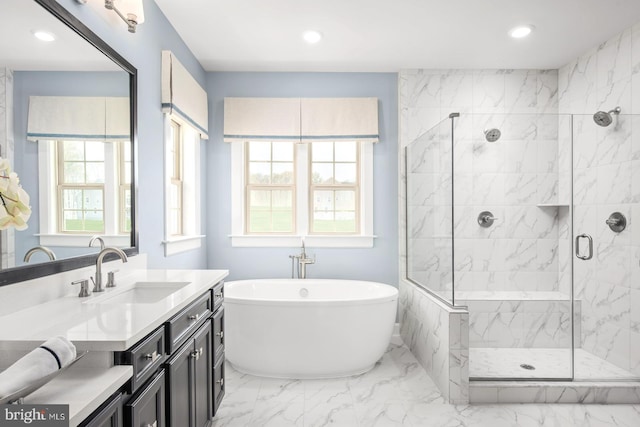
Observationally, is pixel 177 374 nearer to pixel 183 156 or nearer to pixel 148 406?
pixel 148 406

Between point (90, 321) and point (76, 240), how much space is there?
0.61 m

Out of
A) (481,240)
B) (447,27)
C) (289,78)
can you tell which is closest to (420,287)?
(481,240)

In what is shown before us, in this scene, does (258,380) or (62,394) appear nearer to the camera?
(62,394)

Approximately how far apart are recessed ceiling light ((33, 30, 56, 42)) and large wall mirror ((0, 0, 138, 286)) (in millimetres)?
12

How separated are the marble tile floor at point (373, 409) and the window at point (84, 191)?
4.36 feet

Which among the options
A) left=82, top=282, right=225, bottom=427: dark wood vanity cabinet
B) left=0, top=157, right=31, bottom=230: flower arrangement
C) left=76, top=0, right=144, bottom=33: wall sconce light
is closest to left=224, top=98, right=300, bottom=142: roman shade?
left=76, top=0, right=144, bottom=33: wall sconce light

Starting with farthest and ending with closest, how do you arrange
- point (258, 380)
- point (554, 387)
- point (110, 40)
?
point (258, 380) → point (554, 387) → point (110, 40)

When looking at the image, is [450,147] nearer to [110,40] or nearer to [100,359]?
[110,40]

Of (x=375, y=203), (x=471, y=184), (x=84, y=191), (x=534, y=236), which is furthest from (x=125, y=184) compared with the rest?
(x=534, y=236)

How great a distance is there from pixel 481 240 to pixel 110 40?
3.20 metres

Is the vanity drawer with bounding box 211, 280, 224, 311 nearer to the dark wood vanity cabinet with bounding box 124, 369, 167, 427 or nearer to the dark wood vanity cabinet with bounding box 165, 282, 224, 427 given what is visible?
the dark wood vanity cabinet with bounding box 165, 282, 224, 427

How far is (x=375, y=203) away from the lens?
4016 millimetres

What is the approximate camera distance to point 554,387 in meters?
2.68

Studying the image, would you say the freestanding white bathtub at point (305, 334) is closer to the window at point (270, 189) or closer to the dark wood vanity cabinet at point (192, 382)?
the dark wood vanity cabinet at point (192, 382)
